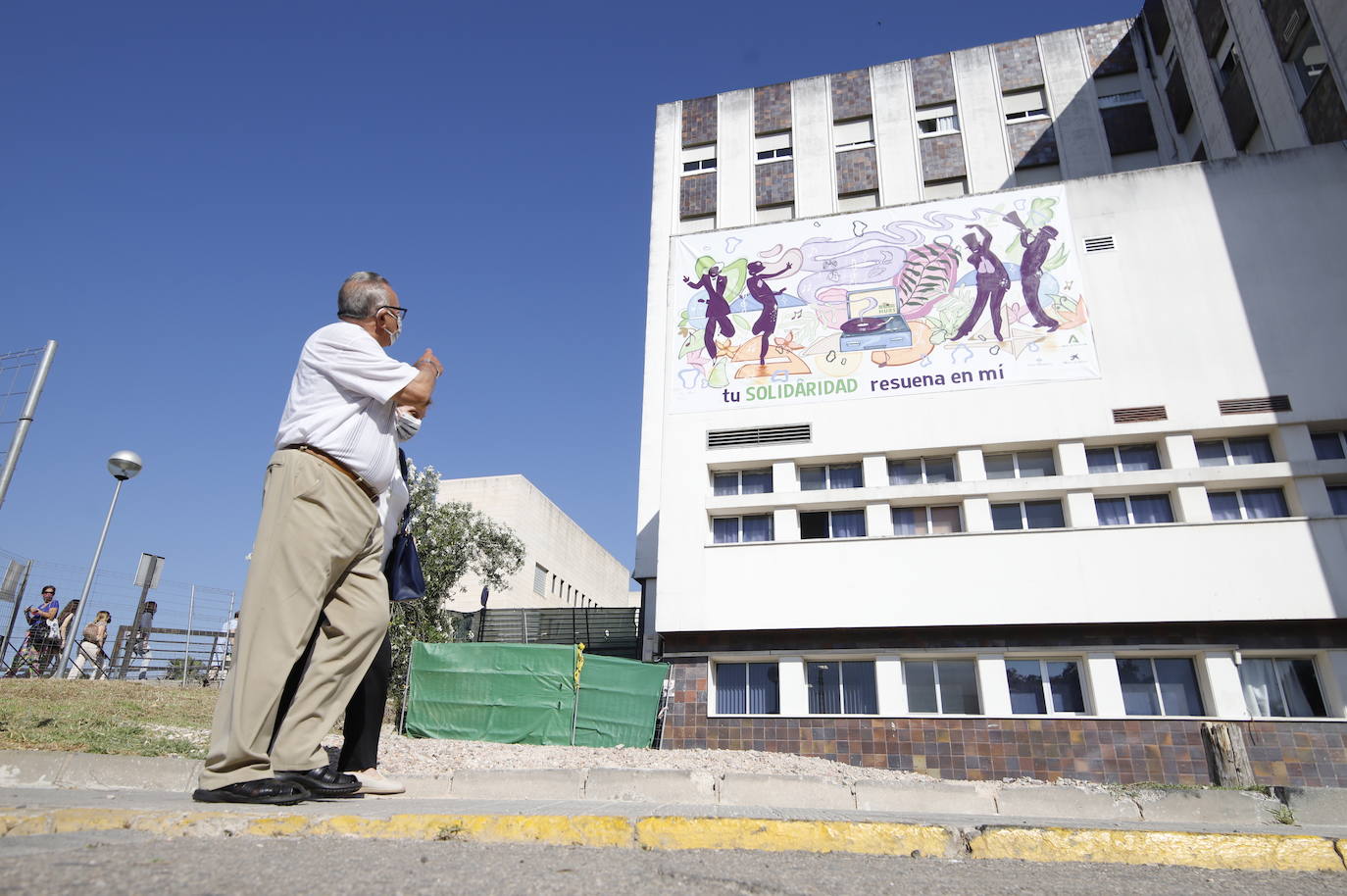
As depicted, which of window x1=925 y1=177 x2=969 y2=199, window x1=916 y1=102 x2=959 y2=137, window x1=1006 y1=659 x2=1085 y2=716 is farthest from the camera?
window x1=916 y1=102 x2=959 y2=137

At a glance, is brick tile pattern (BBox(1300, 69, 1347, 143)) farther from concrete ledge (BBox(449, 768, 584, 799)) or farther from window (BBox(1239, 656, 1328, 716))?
concrete ledge (BBox(449, 768, 584, 799))

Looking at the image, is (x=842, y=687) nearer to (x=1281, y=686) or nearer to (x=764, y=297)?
(x=1281, y=686)

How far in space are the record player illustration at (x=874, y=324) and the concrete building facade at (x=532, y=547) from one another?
22101 millimetres

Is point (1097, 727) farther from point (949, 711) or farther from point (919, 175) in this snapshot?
point (919, 175)

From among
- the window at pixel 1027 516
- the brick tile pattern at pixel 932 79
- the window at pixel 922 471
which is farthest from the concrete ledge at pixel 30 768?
the brick tile pattern at pixel 932 79

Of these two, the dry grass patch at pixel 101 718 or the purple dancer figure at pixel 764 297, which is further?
the purple dancer figure at pixel 764 297

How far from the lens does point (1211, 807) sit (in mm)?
5215

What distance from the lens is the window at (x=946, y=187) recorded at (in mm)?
27553

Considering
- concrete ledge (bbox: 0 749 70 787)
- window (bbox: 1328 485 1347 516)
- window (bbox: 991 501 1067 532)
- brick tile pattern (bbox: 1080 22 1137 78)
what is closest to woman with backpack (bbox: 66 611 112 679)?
concrete ledge (bbox: 0 749 70 787)

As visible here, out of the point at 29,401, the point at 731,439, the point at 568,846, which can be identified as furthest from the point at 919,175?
the point at 568,846

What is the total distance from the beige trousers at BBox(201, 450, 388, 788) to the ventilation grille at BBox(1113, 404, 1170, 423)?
1742 cm

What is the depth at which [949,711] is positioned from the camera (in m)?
15.5

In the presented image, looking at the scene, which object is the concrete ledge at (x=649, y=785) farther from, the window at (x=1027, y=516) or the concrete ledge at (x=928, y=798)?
the window at (x=1027, y=516)

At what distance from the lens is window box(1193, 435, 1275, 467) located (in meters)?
16.3
